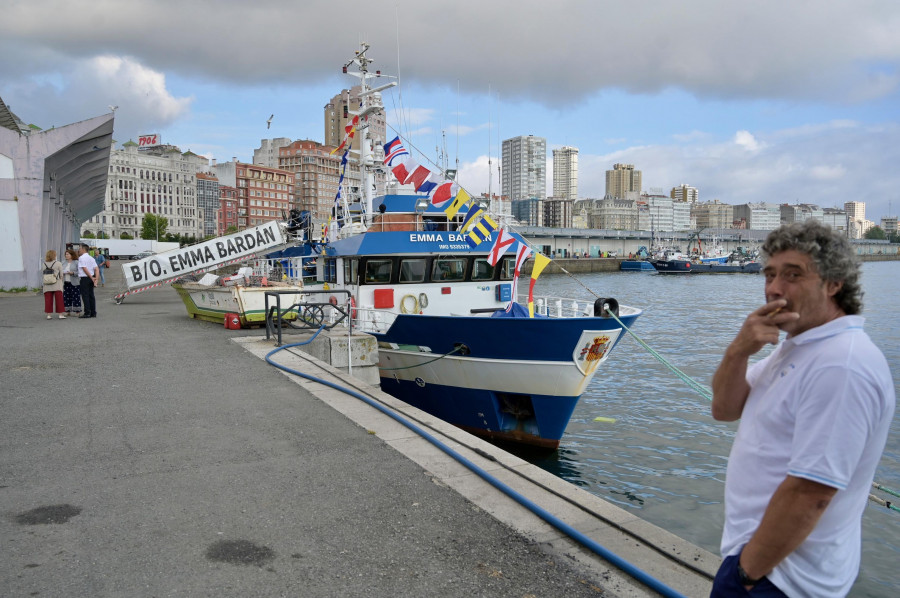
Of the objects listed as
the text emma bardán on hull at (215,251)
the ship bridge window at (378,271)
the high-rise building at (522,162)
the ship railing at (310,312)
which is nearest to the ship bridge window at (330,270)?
the ship railing at (310,312)

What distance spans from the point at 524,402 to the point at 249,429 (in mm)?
5637

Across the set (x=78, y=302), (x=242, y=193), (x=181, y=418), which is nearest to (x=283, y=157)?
(x=242, y=193)

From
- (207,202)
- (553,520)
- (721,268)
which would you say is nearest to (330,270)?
(553,520)

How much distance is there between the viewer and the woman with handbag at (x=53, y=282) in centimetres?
1598

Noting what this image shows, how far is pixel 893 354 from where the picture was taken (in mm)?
21188

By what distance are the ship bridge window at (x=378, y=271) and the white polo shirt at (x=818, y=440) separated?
35.9ft

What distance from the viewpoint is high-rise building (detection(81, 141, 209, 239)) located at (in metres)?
137

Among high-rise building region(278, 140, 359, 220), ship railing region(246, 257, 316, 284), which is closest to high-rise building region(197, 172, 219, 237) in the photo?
high-rise building region(278, 140, 359, 220)

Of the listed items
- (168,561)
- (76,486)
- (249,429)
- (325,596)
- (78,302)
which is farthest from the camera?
(78,302)

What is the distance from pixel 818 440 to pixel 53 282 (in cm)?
1792

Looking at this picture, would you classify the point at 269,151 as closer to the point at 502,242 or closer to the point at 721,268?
the point at 721,268

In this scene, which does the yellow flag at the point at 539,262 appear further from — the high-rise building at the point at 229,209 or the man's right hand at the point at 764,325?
the high-rise building at the point at 229,209

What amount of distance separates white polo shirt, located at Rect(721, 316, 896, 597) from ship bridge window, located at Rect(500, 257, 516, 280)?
1170cm

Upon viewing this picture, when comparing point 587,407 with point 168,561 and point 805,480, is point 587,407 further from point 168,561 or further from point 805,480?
point 805,480
